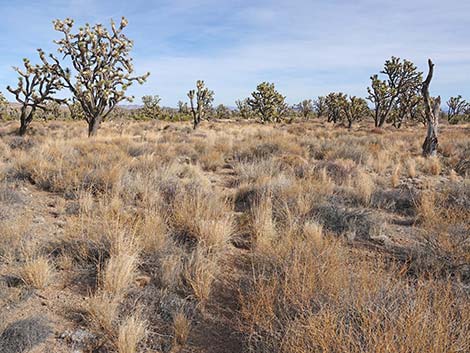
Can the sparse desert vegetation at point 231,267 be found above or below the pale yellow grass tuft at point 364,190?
below

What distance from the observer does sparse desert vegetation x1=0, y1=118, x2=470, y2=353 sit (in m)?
2.68

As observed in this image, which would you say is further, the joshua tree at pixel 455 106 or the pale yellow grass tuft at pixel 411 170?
the joshua tree at pixel 455 106

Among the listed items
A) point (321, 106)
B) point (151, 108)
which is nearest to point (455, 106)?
point (321, 106)

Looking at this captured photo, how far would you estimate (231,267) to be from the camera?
4301 millimetres

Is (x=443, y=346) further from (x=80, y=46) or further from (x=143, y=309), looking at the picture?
(x=80, y=46)

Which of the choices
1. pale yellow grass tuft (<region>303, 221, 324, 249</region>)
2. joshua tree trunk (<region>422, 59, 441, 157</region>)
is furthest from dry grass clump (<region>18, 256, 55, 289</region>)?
→ joshua tree trunk (<region>422, 59, 441, 157</region>)

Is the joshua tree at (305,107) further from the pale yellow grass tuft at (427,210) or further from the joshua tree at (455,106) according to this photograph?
the pale yellow grass tuft at (427,210)

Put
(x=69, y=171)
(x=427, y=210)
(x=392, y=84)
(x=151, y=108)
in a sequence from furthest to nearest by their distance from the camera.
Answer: (x=151, y=108)
(x=392, y=84)
(x=69, y=171)
(x=427, y=210)

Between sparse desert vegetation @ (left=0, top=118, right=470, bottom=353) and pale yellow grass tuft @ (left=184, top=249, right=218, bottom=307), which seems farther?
pale yellow grass tuft @ (left=184, top=249, right=218, bottom=307)

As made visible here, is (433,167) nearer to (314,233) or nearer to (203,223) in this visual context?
(314,233)

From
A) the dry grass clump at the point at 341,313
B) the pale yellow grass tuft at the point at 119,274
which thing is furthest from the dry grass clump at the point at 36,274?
the dry grass clump at the point at 341,313

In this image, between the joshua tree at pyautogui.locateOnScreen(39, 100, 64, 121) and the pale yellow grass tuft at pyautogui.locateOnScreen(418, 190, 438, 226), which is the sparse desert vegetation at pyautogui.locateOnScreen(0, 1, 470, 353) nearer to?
the pale yellow grass tuft at pyautogui.locateOnScreen(418, 190, 438, 226)

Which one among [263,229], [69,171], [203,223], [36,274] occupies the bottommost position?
[36,274]

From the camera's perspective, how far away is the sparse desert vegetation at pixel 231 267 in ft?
8.80
